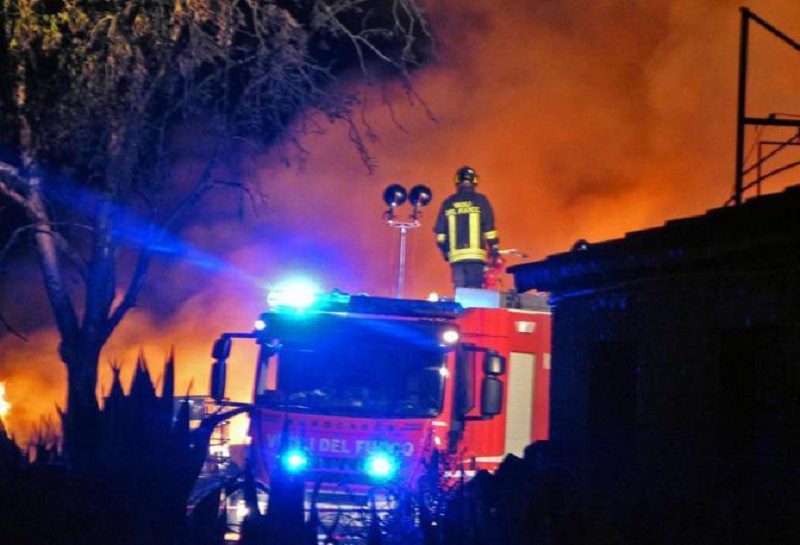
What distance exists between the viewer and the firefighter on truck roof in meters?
12.0

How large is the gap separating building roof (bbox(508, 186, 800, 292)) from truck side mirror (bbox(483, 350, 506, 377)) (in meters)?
0.96

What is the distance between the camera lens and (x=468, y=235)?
12.0m

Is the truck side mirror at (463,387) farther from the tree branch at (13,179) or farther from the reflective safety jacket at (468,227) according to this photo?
the tree branch at (13,179)

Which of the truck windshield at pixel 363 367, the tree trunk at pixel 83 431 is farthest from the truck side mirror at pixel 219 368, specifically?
the tree trunk at pixel 83 431

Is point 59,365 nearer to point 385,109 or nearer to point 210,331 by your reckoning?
point 210,331

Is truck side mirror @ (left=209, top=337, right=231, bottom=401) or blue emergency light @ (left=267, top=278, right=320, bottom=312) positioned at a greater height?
blue emergency light @ (left=267, top=278, right=320, bottom=312)

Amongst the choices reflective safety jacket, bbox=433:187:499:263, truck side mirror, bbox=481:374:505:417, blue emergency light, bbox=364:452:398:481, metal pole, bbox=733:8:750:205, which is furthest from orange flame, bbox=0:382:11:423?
metal pole, bbox=733:8:750:205

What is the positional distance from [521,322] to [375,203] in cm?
690

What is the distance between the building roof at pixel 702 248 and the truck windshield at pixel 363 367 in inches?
59.1

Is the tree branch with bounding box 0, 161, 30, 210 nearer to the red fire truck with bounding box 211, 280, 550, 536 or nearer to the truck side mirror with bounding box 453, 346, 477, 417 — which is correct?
the red fire truck with bounding box 211, 280, 550, 536

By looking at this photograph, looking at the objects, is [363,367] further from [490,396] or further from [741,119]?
[741,119]

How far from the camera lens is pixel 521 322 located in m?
11.2

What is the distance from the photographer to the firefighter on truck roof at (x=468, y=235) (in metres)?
12.0

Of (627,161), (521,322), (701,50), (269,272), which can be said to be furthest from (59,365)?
(701,50)
